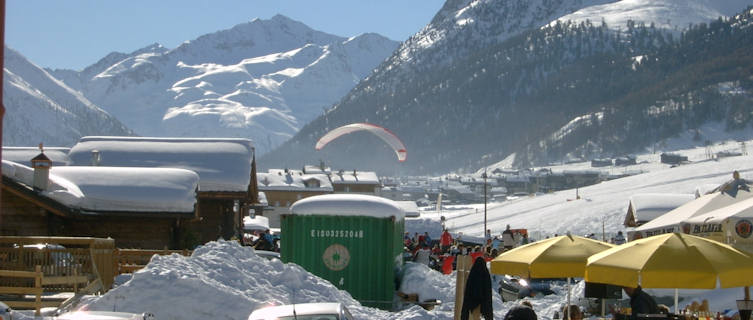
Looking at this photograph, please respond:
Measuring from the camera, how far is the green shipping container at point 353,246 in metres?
20.9

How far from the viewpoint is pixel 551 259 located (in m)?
14.8

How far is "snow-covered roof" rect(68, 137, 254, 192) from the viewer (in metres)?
33.9

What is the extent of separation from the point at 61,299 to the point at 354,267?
6393 millimetres

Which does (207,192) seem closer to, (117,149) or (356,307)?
(117,149)

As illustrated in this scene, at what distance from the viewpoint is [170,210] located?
26.5 m

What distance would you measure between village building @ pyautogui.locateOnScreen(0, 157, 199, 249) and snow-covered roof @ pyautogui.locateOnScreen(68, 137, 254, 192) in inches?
210

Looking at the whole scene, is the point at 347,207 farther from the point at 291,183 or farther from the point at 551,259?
the point at 291,183

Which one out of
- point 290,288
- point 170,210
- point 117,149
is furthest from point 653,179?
point 290,288

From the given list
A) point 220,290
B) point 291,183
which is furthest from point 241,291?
point 291,183

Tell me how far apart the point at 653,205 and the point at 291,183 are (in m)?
66.3

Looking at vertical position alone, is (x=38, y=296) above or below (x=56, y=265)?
below

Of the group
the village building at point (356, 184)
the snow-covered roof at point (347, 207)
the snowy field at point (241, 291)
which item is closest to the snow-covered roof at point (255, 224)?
the snowy field at point (241, 291)

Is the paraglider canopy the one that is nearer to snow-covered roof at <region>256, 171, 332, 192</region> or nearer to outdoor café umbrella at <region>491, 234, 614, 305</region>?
outdoor café umbrella at <region>491, 234, 614, 305</region>

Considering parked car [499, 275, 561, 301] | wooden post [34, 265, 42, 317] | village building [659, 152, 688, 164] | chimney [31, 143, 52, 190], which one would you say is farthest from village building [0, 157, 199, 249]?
village building [659, 152, 688, 164]
